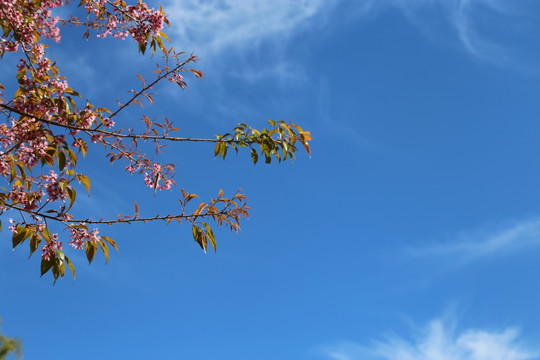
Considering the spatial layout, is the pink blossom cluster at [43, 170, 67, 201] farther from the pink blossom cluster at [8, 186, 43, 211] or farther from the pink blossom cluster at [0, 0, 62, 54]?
the pink blossom cluster at [0, 0, 62, 54]

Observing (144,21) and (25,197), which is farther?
(144,21)

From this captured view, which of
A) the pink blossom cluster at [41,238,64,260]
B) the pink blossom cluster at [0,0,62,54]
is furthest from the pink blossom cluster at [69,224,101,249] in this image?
the pink blossom cluster at [0,0,62,54]

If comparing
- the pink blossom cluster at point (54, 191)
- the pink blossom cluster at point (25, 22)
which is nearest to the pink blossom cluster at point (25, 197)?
the pink blossom cluster at point (54, 191)

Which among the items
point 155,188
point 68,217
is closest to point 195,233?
point 155,188

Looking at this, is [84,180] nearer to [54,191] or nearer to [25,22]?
[54,191]

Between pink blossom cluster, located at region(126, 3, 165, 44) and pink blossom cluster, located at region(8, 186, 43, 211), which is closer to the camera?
pink blossom cluster, located at region(8, 186, 43, 211)

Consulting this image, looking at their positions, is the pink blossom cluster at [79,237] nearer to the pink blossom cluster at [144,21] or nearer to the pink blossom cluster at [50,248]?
the pink blossom cluster at [50,248]

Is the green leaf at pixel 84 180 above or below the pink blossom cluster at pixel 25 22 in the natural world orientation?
below

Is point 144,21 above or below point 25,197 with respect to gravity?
above

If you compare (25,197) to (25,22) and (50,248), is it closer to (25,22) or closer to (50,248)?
(50,248)

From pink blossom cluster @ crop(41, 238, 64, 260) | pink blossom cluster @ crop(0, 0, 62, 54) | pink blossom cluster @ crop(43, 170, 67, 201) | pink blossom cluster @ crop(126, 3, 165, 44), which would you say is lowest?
pink blossom cluster @ crop(41, 238, 64, 260)

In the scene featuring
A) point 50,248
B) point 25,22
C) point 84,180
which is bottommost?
point 50,248

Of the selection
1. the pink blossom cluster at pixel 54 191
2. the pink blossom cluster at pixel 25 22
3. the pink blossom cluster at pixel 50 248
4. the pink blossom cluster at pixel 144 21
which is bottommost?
the pink blossom cluster at pixel 50 248

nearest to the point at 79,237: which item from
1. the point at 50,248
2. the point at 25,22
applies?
the point at 50,248
